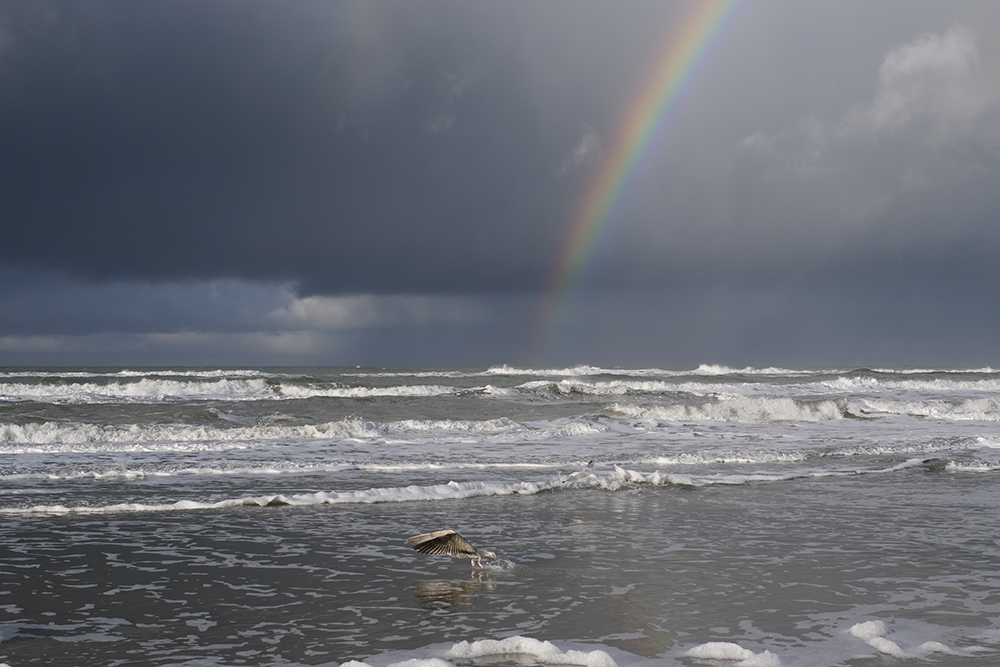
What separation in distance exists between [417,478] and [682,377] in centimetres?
6060

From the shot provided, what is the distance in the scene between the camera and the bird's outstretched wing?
804 centimetres

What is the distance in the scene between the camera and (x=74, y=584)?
775 centimetres

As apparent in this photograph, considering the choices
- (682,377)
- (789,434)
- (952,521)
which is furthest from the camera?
(682,377)

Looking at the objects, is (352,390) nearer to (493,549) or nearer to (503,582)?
(493,549)

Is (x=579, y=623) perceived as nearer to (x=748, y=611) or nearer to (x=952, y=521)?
(x=748, y=611)

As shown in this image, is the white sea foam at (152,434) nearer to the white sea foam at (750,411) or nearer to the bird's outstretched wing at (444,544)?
the white sea foam at (750,411)

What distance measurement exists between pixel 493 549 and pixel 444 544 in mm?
1391

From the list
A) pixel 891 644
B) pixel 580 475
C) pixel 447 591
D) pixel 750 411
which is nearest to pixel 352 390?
pixel 750 411

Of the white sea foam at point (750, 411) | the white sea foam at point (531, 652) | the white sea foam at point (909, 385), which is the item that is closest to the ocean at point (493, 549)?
the white sea foam at point (531, 652)

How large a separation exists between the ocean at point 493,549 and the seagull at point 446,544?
0.71ft

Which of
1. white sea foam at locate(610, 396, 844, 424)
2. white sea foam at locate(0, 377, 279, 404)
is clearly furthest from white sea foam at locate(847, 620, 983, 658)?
white sea foam at locate(0, 377, 279, 404)

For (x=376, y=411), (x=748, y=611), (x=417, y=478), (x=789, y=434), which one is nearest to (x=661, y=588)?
(x=748, y=611)

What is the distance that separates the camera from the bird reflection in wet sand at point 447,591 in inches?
280

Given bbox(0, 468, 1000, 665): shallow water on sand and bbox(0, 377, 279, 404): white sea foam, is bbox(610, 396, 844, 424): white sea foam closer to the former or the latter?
bbox(0, 468, 1000, 665): shallow water on sand
